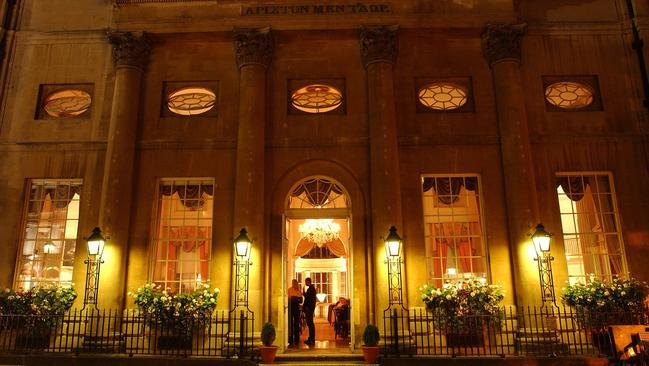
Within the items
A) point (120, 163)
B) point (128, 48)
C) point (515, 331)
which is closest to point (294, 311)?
point (515, 331)

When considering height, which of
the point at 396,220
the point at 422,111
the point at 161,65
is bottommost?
the point at 396,220

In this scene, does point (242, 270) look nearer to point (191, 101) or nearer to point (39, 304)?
point (39, 304)

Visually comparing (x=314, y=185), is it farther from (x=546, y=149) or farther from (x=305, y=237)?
(x=546, y=149)

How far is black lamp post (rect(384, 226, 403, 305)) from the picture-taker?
11.7m

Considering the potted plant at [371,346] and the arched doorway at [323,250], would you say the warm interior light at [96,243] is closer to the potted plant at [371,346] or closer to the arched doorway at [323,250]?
the arched doorway at [323,250]

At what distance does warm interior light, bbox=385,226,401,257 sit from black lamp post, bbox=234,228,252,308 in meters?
3.14

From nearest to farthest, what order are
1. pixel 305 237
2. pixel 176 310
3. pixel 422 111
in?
pixel 176 310, pixel 422 111, pixel 305 237

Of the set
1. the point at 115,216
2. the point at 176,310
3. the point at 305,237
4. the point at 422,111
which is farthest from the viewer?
the point at 305,237

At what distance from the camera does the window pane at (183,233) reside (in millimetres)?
12984

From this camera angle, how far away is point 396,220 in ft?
41.2

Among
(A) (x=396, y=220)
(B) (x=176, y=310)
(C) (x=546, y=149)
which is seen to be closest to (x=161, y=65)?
(B) (x=176, y=310)

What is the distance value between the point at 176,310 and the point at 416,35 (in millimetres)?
9432

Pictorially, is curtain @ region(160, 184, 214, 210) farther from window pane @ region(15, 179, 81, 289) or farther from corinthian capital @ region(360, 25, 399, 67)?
corinthian capital @ region(360, 25, 399, 67)

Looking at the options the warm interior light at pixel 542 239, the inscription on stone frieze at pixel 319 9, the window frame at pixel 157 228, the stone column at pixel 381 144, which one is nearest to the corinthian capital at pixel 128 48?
the inscription on stone frieze at pixel 319 9
